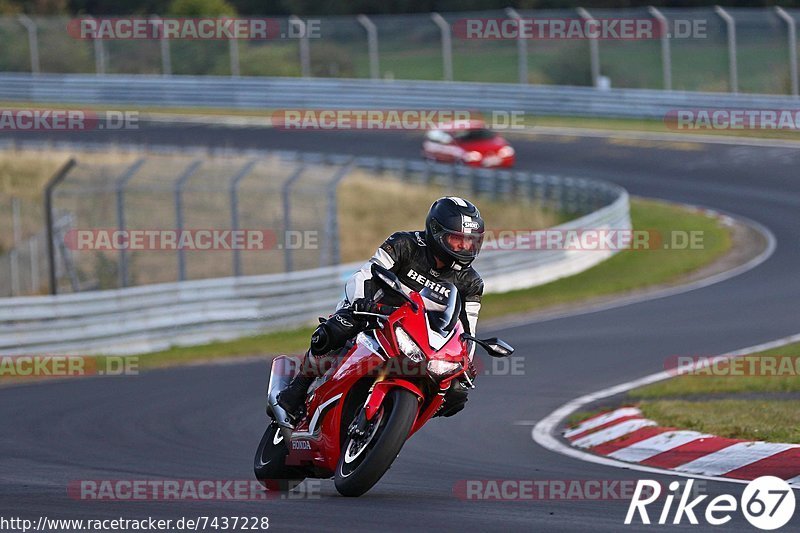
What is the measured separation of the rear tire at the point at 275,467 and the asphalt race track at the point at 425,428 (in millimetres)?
275

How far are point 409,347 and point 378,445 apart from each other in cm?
59

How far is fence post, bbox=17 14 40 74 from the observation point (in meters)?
45.9

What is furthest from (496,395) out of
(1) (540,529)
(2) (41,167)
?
(2) (41,167)

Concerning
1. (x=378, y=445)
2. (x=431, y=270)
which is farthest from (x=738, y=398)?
(x=378, y=445)

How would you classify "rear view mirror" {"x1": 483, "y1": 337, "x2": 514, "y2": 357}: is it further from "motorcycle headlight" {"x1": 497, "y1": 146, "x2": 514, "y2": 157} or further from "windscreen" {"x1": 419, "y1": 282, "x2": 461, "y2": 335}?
"motorcycle headlight" {"x1": 497, "y1": 146, "x2": 514, "y2": 157}

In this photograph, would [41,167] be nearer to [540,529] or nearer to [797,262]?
[797,262]

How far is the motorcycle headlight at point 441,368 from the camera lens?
7504 mm

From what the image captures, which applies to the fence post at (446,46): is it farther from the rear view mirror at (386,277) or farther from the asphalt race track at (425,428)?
the rear view mirror at (386,277)

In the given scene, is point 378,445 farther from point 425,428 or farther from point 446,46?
point 446,46

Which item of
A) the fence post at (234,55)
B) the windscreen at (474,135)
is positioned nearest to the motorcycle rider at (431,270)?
the windscreen at (474,135)
